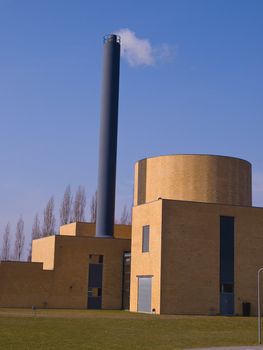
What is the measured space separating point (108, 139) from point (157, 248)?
17.4 metres

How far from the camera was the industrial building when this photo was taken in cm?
4541

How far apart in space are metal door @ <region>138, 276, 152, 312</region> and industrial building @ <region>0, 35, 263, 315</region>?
0.25ft

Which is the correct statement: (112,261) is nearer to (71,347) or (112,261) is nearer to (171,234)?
(171,234)

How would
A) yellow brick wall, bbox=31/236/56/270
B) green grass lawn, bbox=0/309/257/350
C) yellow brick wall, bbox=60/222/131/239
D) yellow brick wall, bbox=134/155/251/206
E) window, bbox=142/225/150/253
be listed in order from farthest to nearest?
yellow brick wall, bbox=60/222/131/239 < yellow brick wall, bbox=31/236/56/270 < yellow brick wall, bbox=134/155/251/206 < window, bbox=142/225/150/253 < green grass lawn, bbox=0/309/257/350

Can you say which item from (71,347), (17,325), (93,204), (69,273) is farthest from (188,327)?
(93,204)

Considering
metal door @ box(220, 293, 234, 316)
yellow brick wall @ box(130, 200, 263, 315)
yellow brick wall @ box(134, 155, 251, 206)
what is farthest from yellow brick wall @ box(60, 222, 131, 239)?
metal door @ box(220, 293, 234, 316)

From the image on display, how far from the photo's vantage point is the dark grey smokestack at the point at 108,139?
192 feet

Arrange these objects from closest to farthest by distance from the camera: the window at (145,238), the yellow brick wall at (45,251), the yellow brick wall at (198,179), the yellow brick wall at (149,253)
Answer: the yellow brick wall at (149,253), the window at (145,238), the yellow brick wall at (198,179), the yellow brick wall at (45,251)

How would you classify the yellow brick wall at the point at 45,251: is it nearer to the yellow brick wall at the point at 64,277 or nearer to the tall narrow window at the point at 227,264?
the yellow brick wall at the point at 64,277

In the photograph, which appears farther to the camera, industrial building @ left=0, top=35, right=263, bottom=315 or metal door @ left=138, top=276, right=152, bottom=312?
metal door @ left=138, top=276, right=152, bottom=312

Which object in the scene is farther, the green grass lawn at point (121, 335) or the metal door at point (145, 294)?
the metal door at point (145, 294)

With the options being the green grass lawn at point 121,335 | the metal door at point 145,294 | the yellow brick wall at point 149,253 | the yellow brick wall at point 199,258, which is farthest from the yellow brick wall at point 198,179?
Answer: the green grass lawn at point 121,335

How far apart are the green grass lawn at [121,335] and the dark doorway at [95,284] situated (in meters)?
19.5

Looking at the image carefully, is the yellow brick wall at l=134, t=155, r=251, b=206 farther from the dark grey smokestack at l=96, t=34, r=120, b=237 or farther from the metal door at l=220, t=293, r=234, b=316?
the metal door at l=220, t=293, r=234, b=316
